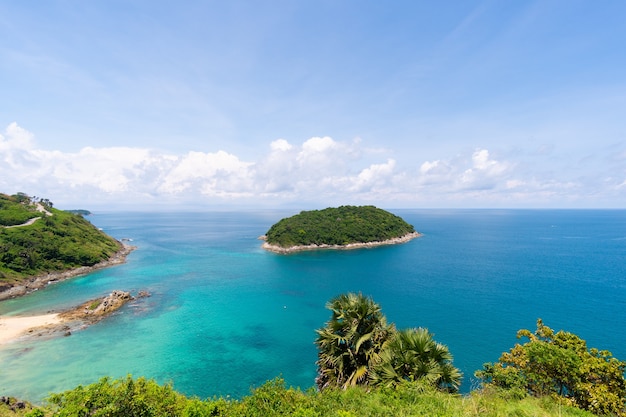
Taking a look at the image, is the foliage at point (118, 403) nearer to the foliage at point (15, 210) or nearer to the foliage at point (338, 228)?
the foliage at point (338, 228)

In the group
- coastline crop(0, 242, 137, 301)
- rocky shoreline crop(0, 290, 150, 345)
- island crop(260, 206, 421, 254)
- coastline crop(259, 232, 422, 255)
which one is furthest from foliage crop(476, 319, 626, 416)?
island crop(260, 206, 421, 254)

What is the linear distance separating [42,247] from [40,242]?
8.03 ft

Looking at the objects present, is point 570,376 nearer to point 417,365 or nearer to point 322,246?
point 417,365

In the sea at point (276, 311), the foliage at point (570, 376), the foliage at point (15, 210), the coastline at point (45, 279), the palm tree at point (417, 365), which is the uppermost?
the foliage at point (15, 210)

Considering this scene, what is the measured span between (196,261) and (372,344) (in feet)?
270

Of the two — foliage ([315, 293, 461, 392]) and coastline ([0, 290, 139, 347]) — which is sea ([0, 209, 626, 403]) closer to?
coastline ([0, 290, 139, 347])

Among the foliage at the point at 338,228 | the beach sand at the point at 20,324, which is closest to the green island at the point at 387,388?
the beach sand at the point at 20,324

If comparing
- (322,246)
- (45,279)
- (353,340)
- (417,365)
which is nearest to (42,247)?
(45,279)

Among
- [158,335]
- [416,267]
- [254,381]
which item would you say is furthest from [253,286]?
[416,267]

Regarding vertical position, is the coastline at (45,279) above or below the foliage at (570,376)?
below

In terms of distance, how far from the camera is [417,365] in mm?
13852

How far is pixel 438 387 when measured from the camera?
1388 centimetres

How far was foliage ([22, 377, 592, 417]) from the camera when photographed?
1170 cm

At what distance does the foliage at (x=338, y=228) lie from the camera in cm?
11106
